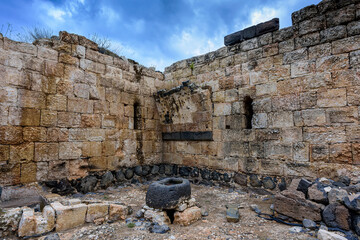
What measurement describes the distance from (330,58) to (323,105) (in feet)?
3.12

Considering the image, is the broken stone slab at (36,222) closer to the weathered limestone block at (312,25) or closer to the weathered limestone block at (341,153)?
the weathered limestone block at (341,153)

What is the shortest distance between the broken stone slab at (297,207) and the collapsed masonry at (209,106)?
45.7 inches

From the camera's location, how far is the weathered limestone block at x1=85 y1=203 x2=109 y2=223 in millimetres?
3389

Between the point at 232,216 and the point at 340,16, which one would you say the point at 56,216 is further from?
the point at 340,16

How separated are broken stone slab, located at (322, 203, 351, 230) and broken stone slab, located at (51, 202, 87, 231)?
12.3 ft

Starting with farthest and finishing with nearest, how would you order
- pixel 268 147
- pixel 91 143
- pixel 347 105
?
pixel 91 143
pixel 268 147
pixel 347 105

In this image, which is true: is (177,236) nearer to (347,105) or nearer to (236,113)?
(236,113)

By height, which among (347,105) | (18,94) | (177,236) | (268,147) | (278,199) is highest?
(18,94)

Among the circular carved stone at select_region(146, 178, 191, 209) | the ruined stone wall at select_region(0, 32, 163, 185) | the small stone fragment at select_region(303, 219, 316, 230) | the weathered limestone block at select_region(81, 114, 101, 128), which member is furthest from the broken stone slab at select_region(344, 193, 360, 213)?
the weathered limestone block at select_region(81, 114, 101, 128)

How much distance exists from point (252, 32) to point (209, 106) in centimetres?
222

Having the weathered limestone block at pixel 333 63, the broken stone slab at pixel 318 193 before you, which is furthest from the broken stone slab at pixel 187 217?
the weathered limestone block at pixel 333 63

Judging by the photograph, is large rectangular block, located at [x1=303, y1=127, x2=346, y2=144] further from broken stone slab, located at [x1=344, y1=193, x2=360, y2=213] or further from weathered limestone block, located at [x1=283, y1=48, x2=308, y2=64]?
weathered limestone block, located at [x1=283, y1=48, x2=308, y2=64]

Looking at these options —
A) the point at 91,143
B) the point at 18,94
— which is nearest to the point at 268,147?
the point at 91,143

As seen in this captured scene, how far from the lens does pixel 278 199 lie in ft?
11.7
